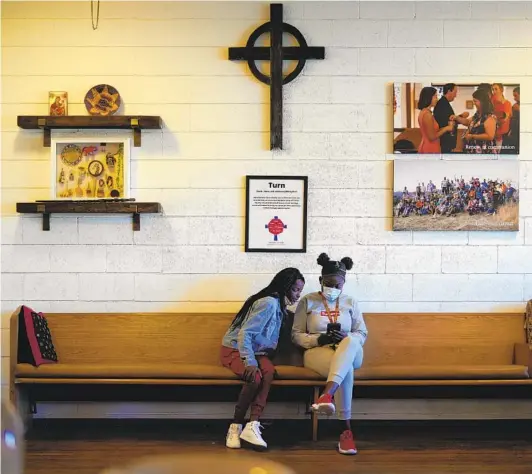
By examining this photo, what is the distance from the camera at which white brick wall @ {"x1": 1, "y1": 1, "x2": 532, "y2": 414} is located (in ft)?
17.6

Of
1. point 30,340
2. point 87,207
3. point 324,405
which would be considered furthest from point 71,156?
point 324,405

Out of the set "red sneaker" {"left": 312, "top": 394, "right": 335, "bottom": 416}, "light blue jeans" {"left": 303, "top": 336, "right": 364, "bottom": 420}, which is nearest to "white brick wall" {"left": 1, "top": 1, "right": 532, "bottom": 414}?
"light blue jeans" {"left": 303, "top": 336, "right": 364, "bottom": 420}

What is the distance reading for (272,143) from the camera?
5305 millimetres

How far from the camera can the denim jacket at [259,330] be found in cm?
472

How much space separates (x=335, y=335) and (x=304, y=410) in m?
0.80

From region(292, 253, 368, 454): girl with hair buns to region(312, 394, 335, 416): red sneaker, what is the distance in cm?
6

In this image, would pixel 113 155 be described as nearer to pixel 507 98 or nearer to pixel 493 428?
pixel 507 98

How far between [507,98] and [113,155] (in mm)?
2744

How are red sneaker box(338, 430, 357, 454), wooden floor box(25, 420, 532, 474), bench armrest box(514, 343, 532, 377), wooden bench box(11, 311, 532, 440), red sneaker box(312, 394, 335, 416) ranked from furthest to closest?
wooden bench box(11, 311, 532, 440) → bench armrest box(514, 343, 532, 377) → red sneaker box(338, 430, 357, 454) → red sneaker box(312, 394, 335, 416) → wooden floor box(25, 420, 532, 474)

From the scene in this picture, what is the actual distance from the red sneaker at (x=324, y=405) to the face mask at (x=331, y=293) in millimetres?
733

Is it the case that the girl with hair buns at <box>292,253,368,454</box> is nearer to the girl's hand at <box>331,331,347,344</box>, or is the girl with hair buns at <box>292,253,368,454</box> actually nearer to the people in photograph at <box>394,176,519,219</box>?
the girl's hand at <box>331,331,347,344</box>

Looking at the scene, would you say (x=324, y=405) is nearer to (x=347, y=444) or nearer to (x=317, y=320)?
(x=347, y=444)

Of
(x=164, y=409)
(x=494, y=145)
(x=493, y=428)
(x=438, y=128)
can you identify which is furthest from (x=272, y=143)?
(x=493, y=428)

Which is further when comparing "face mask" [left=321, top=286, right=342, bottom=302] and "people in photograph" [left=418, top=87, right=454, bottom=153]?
"people in photograph" [left=418, top=87, right=454, bottom=153]
